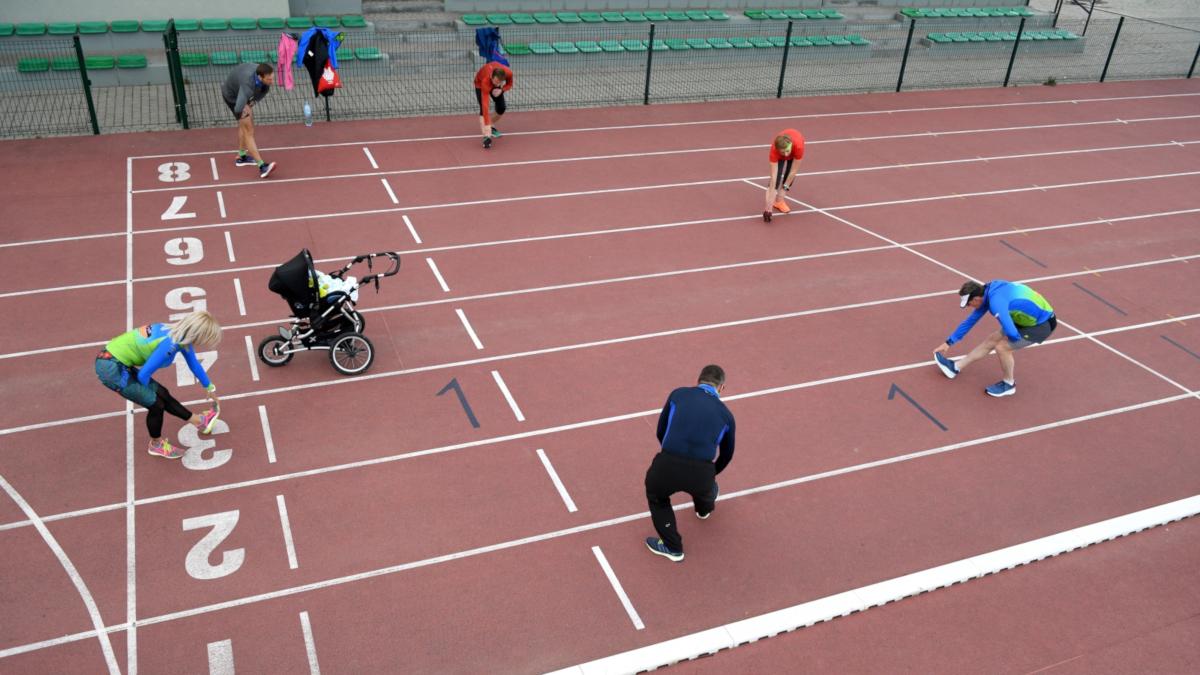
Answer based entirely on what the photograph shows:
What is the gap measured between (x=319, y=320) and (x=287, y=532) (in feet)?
8.04

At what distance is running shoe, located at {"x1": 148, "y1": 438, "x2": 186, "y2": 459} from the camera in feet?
24.5

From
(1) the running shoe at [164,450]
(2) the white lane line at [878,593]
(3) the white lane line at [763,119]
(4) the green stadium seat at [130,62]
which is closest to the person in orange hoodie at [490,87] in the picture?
(3) the white lane line at [763,119]

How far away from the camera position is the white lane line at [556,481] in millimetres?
7276

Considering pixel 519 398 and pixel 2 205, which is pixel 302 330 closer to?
pixel 519 398

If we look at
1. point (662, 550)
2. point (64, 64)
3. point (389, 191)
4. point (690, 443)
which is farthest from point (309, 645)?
point (64, 64)

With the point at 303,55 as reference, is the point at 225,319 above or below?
below

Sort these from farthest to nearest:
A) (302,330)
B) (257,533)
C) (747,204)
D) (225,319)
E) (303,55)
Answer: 1. (303,55)
2. (747,204)
3. (225,319)
4. (302,330)
5. (257,533)

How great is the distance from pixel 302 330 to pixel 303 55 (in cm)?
829

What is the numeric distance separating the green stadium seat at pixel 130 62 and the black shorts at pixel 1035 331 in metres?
17.2

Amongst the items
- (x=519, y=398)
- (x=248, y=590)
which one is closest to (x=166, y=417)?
(x=248, y=590)

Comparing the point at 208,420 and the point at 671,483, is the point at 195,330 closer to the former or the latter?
the point at 208,420

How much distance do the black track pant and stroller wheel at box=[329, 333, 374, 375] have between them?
A: 150 inches

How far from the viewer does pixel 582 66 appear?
20.4 metres

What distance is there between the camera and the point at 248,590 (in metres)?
6.27
